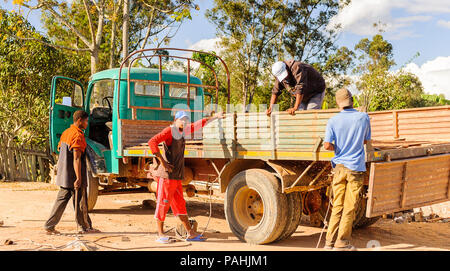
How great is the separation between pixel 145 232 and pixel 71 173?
4.54 ft

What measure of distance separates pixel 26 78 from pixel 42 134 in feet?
6.95

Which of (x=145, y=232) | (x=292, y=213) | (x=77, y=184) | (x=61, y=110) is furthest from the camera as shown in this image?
(x=61, y=110)

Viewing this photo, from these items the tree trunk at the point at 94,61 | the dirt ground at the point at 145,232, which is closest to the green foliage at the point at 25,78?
the tree trunk at the point at 94,61

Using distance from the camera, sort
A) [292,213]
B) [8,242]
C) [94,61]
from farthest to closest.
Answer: [94,61], [292,213], [8,242]

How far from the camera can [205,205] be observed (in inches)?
413

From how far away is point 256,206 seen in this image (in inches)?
240

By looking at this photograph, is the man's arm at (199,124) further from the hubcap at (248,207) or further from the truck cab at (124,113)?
the hubcap at (248,207)

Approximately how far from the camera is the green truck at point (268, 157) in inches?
204

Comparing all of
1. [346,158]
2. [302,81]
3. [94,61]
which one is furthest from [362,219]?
[94,61]

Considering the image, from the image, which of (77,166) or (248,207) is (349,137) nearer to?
(248,207)

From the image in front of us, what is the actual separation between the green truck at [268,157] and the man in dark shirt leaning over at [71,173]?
1.09 metres

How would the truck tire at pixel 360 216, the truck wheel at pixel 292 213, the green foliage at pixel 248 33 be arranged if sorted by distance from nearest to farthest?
the truck wheel at pixel 292 213 → the truck tire at pixel 360 216 → the green foliage at pixel 248 33

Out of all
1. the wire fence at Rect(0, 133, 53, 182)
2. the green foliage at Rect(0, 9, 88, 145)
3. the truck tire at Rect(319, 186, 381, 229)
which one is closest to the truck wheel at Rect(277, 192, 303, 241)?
the truck tire at Rect(319, 186, 381, 229)
